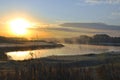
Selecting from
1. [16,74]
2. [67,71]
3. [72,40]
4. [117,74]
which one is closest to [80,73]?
[67,71]

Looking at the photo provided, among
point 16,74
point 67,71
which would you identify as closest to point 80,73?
point 67,71

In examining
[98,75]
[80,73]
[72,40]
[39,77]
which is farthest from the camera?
[72,40]

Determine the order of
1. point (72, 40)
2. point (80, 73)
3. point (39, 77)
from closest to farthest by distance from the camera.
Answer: point (39, 77) < point (80, 73) < point (72, 40)

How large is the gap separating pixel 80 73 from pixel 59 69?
72 cm

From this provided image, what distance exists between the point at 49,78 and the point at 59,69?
51cm

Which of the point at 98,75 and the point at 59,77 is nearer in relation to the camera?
the point at 59,77

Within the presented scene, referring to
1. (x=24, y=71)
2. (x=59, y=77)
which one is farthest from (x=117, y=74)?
(x=24, y=71)

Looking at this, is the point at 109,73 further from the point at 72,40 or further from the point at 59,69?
the point at 72,40

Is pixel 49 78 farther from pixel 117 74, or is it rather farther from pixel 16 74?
pixel 117 74

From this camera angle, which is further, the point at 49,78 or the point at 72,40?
the point at 72,40

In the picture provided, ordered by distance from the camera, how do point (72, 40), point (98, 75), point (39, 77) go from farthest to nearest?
point (72, 40), point (98, 75), point (39, 77)

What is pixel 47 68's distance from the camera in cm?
1200

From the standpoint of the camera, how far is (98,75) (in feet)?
43.4

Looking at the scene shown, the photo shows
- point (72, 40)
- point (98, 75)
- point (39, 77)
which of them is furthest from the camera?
point (72, 40)
